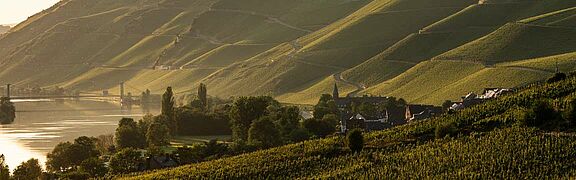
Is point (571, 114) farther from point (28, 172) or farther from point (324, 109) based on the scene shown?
point (324, 109)

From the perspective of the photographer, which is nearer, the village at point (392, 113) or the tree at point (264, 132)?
the tree at point (264, 132)

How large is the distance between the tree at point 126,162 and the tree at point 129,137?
2214 cm

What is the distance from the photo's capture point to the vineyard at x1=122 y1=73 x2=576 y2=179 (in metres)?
48.0

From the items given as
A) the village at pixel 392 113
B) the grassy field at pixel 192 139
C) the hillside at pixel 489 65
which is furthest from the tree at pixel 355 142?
the hillside at pixel 489 65

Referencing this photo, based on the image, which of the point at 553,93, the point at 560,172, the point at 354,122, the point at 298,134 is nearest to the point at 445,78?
the point at 354,122

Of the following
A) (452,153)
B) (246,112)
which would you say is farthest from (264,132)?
(452,153)

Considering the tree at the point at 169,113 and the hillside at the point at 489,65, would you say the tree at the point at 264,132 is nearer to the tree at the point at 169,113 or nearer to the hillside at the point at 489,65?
the tree at the point at 169,113

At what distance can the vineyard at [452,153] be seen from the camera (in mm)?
48000

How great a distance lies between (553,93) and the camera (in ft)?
199

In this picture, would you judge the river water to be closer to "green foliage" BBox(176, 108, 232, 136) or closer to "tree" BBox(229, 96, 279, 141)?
"green foliage" BBox(176, 108, 232, 136)

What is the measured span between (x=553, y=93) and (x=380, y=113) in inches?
2496

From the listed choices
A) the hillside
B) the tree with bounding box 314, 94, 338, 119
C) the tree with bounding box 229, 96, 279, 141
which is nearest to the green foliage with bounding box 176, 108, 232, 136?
the tree with bounding box 314, 94, 338, 119

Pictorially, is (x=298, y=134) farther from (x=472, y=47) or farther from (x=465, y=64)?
(x=472, y=47)

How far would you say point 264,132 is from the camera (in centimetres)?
8862
